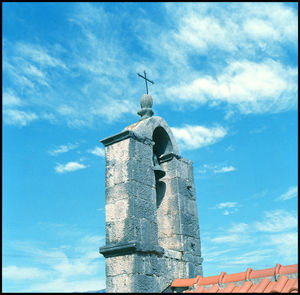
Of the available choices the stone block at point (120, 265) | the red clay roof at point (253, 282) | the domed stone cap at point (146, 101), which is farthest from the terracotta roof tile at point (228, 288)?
the domed stone cap at point (146, 101)

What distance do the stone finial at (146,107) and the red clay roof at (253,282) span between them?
309cm

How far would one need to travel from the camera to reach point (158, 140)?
781 cm

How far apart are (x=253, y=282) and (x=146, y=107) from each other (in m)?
3.70

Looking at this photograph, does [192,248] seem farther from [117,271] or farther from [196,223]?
[117,271]

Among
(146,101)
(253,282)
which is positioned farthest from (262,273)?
(146,101)

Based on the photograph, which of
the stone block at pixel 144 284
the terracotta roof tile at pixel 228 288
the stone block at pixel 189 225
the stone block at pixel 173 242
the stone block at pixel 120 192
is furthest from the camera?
the stone block at pixel 189 225

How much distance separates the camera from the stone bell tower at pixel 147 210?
598 centimetres

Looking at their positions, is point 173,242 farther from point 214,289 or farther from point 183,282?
point 214,289

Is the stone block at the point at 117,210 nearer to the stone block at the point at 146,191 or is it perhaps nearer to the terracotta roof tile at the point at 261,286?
the stone block at the point at 146,191

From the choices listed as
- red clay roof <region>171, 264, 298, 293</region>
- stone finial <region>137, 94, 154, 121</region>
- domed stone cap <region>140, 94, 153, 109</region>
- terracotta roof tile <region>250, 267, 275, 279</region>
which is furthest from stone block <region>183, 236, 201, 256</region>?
domed stone cap <region>140, 94, 153, 109</region>

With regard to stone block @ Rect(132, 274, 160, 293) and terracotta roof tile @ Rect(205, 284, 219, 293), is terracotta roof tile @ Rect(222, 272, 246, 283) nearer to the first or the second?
terracotta roof tile @ Rect(205, 284, 219, 293)

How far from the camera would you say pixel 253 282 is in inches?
218

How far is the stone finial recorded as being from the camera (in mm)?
7660

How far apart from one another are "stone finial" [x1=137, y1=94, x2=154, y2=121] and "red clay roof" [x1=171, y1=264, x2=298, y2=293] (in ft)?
10.1
